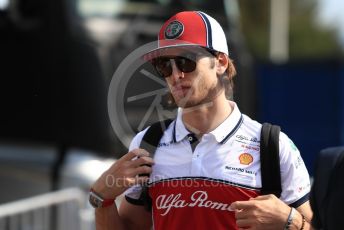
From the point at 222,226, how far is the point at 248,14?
135 feet

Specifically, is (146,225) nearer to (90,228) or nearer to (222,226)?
(222,226)

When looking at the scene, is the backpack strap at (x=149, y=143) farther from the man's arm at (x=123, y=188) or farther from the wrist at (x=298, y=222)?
the wrist at (x=298, y=222)

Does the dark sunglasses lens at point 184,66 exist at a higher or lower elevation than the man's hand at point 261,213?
higher

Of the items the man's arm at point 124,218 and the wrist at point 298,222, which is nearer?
the wrist at point 298,222

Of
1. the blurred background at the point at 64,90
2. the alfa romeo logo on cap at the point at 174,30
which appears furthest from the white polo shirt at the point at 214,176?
the blurred background at the point at 64,90

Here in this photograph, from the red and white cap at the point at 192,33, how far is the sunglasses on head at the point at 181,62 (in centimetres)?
3

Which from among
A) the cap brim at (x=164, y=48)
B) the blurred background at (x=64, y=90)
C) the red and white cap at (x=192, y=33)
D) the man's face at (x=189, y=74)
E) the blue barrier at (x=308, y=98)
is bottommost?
the blue barrier at (x=308, y=98)

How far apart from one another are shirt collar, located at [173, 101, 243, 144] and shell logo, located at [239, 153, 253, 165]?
97 mm

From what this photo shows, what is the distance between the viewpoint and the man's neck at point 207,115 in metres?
3.33

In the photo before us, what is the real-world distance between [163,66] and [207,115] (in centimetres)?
26

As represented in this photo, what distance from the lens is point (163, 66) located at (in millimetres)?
3283

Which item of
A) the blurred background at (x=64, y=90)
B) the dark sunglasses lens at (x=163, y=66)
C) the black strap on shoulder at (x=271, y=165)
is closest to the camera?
the black strap on shoulder at (x=271, y=165)

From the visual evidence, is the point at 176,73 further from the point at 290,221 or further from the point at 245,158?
the point at 290,221

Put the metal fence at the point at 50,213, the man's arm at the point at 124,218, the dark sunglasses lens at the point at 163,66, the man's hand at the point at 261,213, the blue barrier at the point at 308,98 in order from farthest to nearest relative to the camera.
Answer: the blue barrier at the point at 308,98 < the metal fence at the point at 50,213 < the man's arm at the point at 124,218 < the dark sunglasses lens at the point at 163,66 < the man's hand at the point at 261,213
